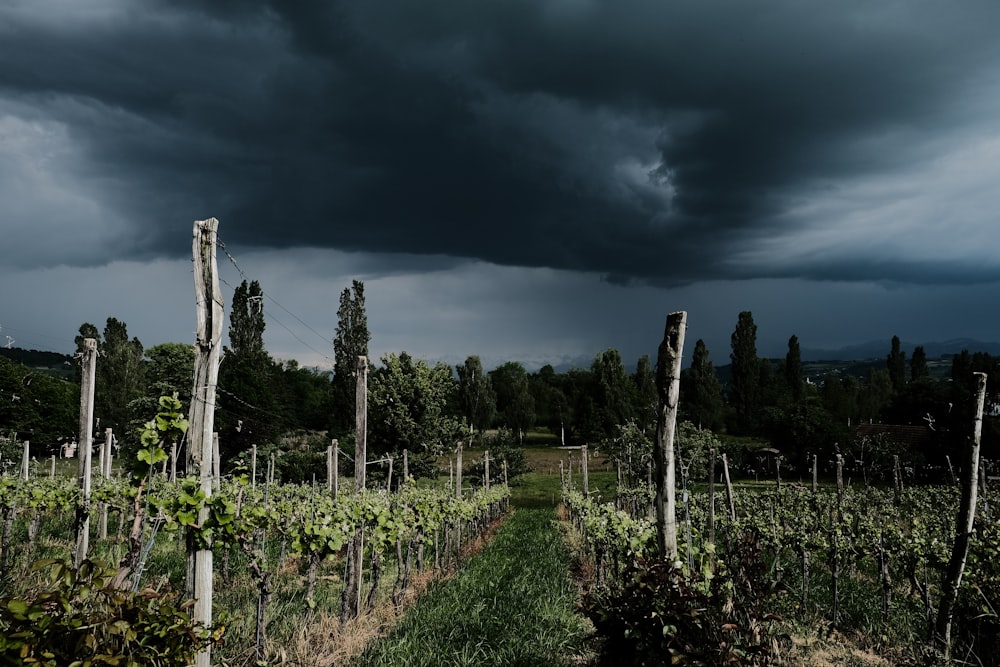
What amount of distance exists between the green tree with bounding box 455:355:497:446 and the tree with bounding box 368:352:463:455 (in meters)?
36.1

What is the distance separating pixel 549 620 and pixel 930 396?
47217 millimetres

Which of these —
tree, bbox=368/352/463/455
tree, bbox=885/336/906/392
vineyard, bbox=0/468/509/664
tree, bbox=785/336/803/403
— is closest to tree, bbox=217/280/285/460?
tree, bbox=368/352/463/455

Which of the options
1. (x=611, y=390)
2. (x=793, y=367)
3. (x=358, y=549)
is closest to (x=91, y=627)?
(x=358, y=549)

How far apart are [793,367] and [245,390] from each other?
58413 millimetres

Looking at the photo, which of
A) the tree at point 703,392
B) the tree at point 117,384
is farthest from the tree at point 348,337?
the tree at point 703,392

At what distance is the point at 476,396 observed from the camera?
2635 inches

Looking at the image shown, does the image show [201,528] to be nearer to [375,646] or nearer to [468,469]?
[375,646]

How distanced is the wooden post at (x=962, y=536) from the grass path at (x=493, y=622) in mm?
3585

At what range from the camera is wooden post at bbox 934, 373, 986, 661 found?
5.96 m

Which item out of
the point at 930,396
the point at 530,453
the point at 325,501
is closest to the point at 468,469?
the point at 530,453

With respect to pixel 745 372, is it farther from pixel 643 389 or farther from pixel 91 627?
pixel 91 627

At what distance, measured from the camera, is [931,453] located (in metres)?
36.6

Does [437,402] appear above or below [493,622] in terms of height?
above

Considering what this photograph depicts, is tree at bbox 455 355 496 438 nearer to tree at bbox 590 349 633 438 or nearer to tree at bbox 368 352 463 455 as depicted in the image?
tree at bbox 590 349 633 438
